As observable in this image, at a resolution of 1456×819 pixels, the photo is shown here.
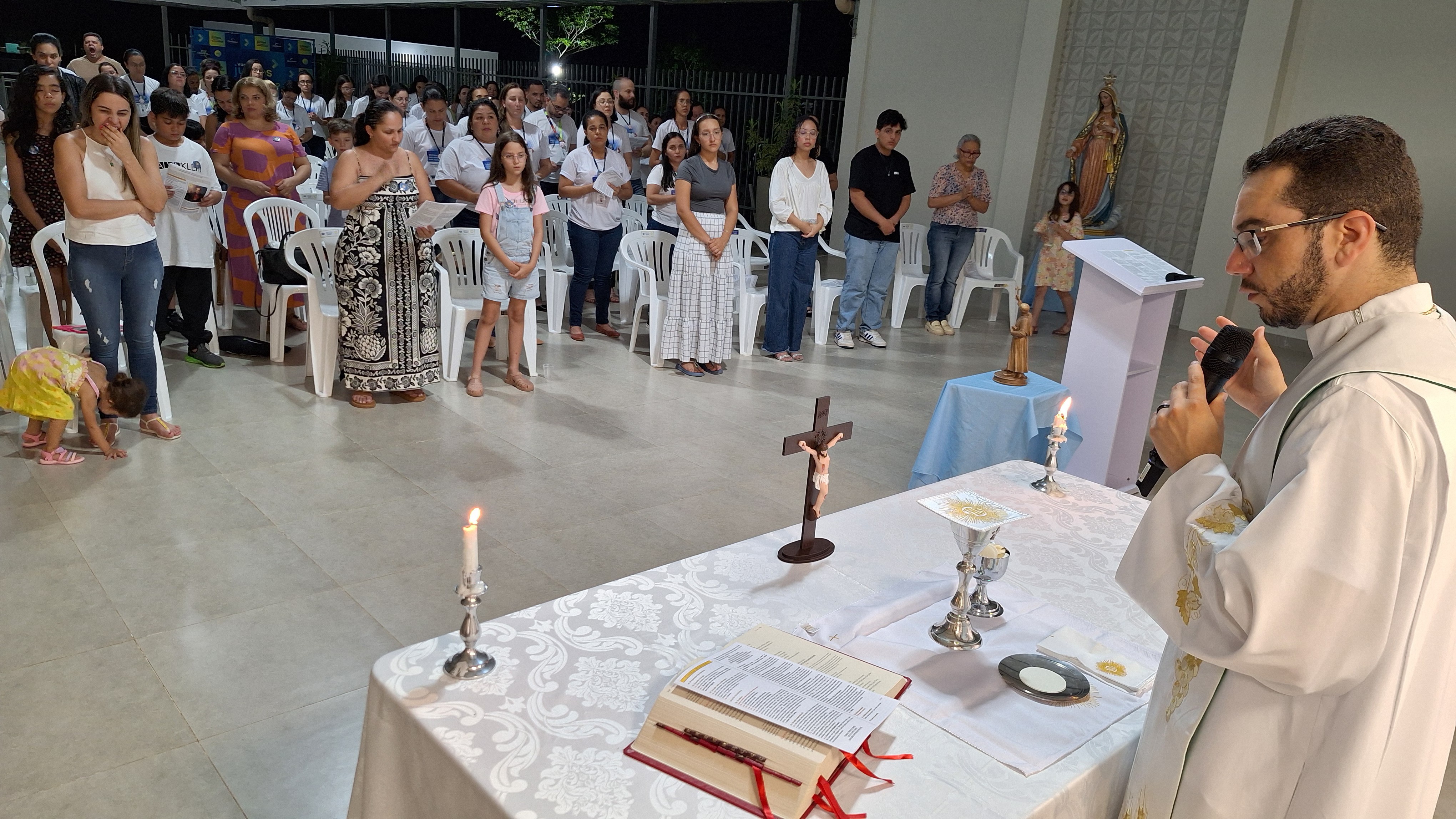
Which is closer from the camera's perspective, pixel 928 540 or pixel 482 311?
pixel 928 540

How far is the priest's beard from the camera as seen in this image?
1.25 m

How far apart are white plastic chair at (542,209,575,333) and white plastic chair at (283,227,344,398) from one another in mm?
1616

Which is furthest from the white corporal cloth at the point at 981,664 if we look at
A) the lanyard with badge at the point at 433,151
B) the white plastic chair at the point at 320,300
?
the lanyard with badge at the point at 433,151

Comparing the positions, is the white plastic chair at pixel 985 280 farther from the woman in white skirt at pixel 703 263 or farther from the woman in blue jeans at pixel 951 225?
the woman in white skirt at pixel 703 263

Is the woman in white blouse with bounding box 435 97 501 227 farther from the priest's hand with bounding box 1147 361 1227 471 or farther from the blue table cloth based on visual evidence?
the priest's hand with bounding box 1147 361 1227 471

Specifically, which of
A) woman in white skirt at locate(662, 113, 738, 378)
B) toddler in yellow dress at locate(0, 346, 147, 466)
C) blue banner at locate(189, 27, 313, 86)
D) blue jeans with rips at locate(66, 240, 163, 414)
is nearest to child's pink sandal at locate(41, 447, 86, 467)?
toddler in yellow dress at locate(0, 346, 147, 466)

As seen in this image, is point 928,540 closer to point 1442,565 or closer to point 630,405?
point 1442,565

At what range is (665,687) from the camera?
145cm

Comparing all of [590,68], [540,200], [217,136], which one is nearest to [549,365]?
[540,200]

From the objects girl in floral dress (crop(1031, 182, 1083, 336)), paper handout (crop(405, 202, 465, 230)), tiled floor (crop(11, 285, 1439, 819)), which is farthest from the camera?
girl in floral dress (crop(1031, 182, 1083, 336))

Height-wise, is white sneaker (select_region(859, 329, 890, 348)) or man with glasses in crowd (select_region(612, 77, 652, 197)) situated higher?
man with glasses in crowd (select_region(612, 77, 652, 197))

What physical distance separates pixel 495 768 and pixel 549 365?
480 centimetres

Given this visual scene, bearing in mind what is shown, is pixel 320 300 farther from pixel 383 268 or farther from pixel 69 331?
pixel 69 331

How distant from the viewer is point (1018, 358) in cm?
411
